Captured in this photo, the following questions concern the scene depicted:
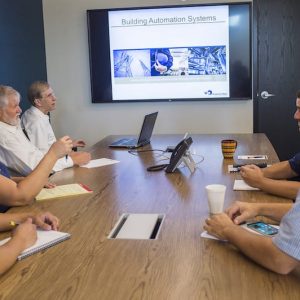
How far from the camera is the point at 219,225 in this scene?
1432 mm

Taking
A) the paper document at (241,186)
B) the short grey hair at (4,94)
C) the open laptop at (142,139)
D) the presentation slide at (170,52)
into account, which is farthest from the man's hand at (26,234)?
the presentation slide at (170,52)

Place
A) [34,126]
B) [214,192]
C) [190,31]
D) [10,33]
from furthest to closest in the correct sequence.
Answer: [190,31] → [10,33] → [34,126] → [214,192]

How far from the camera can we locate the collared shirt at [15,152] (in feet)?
8.59

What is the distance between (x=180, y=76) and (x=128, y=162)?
2.46 meters

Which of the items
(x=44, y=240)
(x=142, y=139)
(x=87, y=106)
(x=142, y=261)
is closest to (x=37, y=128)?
(x=142, y=139)

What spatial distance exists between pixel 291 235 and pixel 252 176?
919 millimetres

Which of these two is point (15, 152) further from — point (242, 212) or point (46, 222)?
point (242, 212)

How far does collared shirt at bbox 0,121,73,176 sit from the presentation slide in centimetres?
262

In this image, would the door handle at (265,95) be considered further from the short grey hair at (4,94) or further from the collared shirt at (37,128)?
the short grey hair at (4,94)

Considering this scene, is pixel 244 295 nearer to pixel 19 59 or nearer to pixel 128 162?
pixel 128 162

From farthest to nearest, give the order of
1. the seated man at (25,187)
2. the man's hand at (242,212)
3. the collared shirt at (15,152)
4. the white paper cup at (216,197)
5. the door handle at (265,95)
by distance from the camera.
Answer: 1. the door handle at (265,95)
2. the collared shirt at (15,152)
3. the seated man at (25,187)
4. the white paper cup at (216,197)
5. the man's hand at (242,212)

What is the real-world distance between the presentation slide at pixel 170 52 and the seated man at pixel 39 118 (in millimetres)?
1508

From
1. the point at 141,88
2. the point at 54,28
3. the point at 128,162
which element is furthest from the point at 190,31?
the point at 128,162

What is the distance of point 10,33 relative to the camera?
433 cm
